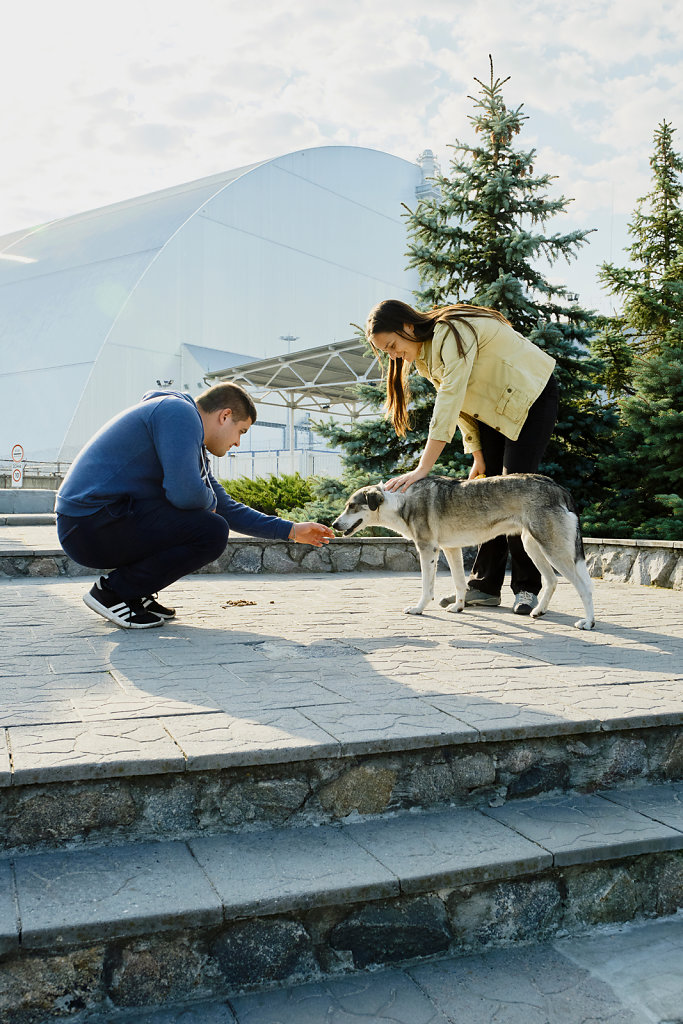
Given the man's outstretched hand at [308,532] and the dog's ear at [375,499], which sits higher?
the dog's ear at [375,499]

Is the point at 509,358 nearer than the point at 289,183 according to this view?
Yes

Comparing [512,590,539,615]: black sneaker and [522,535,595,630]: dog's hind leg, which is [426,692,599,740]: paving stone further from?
[512,590,539,615]: black sneaker

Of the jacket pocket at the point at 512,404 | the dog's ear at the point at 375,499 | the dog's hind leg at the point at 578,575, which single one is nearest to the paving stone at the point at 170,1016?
the dog's hind leg at the point at 578,575

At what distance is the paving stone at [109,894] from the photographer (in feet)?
6.18

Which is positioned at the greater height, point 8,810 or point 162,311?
point 162,311

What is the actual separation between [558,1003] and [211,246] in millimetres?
29935

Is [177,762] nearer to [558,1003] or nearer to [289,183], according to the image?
[558,1003]

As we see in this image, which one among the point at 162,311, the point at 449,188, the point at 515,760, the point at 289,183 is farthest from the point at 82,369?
the point at 515,760

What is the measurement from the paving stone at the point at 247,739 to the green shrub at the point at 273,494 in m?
10.4

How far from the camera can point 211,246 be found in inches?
1160

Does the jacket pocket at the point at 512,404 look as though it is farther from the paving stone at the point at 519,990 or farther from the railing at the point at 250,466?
the railing at the point at 250,466

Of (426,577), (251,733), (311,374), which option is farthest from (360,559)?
(311,374)

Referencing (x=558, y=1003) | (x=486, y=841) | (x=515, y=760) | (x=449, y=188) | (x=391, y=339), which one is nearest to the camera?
(x=558, y=1003)

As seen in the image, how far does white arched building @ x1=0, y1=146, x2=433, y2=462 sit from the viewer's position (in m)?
27.2
